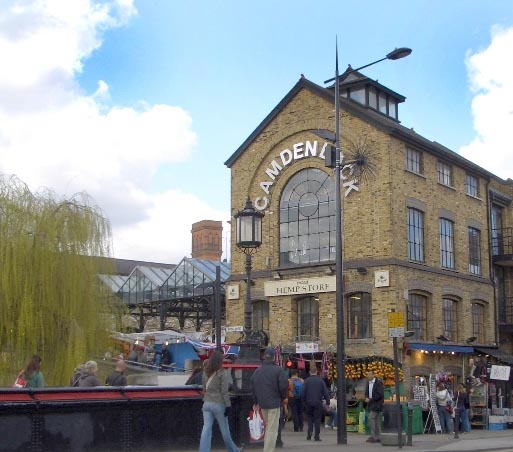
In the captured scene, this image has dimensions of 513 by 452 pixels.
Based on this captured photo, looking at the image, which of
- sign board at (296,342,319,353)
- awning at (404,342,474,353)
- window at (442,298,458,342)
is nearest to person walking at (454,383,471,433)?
awning at (404,342,474,353)

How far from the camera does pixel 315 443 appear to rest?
57.7 ft

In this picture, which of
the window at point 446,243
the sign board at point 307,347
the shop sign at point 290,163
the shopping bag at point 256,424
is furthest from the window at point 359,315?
the shopping bag at point 256,424

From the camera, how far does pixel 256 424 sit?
1443 centimetres

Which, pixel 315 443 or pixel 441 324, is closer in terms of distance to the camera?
pixel 315 443

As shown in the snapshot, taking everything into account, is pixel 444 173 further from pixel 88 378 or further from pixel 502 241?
pixel 88 378

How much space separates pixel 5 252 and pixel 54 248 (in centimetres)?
130

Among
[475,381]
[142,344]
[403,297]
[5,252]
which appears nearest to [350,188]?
[403,297]

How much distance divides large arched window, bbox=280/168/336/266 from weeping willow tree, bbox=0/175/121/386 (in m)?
9.20

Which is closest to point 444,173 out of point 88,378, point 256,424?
point 256,424

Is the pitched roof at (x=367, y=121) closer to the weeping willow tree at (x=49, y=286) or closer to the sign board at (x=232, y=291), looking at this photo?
the sign board at (x=232, y=291)

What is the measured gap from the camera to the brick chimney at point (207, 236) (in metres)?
91.2

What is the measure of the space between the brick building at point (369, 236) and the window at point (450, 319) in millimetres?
57

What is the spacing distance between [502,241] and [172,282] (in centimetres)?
1530

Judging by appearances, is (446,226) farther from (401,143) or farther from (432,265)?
(401,143)
